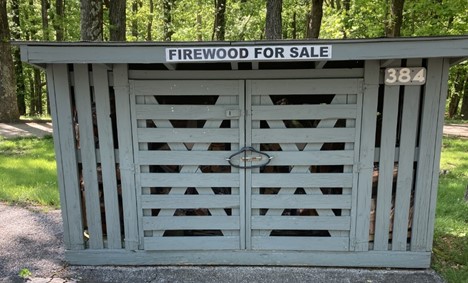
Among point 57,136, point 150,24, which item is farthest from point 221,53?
point 150,24

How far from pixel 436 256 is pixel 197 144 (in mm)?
2769

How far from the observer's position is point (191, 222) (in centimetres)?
386

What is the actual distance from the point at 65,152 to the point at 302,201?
90.4 inches

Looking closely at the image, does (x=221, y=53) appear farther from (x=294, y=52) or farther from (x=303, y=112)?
(x=303, y=112)

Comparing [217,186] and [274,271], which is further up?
[217,186]

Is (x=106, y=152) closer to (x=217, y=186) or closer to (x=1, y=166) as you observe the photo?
(x=217, y=186)

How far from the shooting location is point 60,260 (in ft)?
13.5

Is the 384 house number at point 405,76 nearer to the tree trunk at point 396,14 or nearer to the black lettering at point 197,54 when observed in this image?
the black lettering at point 197,54

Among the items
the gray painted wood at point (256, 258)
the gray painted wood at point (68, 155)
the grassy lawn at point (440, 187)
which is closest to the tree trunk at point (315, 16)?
the grassy lawn at point (440, 187)

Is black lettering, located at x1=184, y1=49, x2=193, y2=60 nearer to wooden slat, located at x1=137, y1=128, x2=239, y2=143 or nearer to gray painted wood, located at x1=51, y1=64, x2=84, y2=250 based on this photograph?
wooden slat, located at x1=137, y1=128, x2=239, y2=143

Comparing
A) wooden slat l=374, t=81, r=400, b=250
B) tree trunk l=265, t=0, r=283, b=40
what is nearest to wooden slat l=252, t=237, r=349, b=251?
wooden slat l=374, t=81, r=400, b=250

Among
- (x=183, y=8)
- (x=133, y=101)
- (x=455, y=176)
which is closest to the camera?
(x=133, y=101)

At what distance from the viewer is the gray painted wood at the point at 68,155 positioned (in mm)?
3574

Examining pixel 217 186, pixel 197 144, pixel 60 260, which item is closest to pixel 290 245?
pixel 217 186
